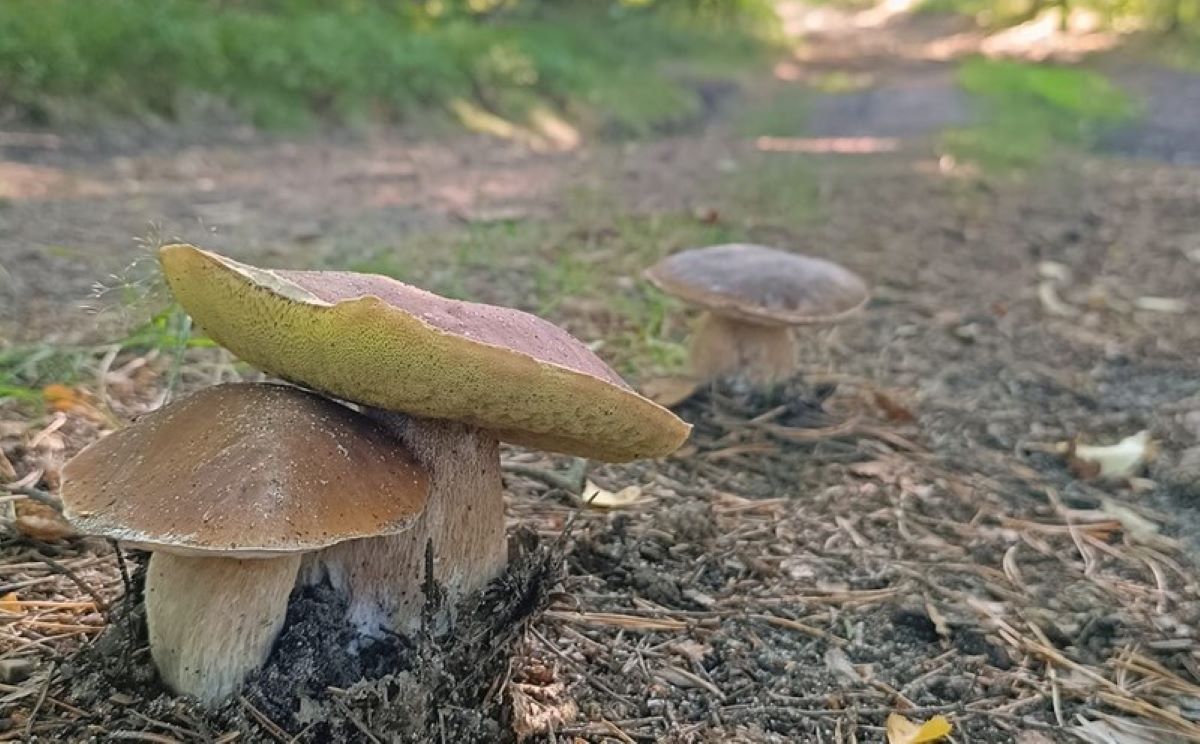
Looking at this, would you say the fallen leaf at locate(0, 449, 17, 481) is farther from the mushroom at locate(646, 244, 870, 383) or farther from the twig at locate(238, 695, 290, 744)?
the mushroom at locate(646, 244, 870, 383)

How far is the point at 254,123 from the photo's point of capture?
6848mm

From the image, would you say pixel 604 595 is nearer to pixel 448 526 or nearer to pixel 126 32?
pixel 448 526

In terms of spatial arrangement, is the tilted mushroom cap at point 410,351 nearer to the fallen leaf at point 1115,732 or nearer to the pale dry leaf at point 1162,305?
the fallen leaf at point 1115,732

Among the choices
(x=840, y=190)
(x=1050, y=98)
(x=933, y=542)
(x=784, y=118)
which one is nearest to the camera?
(x=933, y=542)

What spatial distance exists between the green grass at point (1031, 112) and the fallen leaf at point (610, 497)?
6351 millimetres

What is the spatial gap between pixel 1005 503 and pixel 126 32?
235 inches

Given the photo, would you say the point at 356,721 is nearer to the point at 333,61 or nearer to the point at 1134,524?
the point at 1134,524

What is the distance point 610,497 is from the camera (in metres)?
2.13

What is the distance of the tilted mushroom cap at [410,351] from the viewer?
1.11 m

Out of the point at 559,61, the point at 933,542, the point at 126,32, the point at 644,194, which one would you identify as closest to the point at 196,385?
the point at 933,542

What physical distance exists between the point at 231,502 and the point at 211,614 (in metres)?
0.21

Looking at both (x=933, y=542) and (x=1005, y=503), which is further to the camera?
(x=1005, y=503)

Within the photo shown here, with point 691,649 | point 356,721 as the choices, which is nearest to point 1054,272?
point 691,649

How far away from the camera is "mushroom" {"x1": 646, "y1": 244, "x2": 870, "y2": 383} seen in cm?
252
